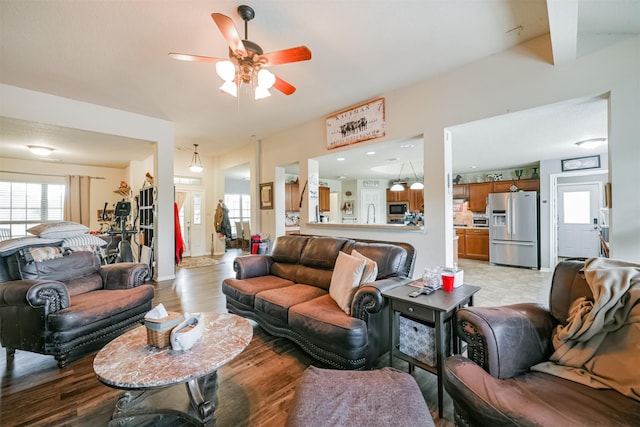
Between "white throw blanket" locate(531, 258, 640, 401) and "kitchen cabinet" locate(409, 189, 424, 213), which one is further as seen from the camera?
"kitchen cabinet" locate(409, 189, 424, 213)

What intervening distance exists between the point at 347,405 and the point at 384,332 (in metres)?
1.09

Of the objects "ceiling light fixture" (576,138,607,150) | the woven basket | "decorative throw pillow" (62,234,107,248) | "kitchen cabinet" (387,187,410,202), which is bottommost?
the woven basket

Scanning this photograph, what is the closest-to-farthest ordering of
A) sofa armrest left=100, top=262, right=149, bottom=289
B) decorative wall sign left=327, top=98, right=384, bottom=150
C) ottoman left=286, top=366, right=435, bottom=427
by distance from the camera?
1. ottoman left=286, top=366, right=435, bottom=427
2. sofa armrest left=100, top=262, right=149, bottom=289
3. decorative wall sign left=327, top=98, right=384, bottom=150

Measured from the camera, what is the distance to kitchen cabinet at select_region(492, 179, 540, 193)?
6.06 meters

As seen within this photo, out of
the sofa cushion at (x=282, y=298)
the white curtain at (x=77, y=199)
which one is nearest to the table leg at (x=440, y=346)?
the sofa cushion at (x=282, y=298)

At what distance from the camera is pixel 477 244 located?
6875mm

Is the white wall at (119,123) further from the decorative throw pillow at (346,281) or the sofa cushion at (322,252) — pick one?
the decorative throw pillow at (346,281)

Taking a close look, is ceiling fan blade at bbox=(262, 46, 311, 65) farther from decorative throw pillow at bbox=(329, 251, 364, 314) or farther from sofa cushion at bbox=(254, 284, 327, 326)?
sofa cushion at bbox=(254, 284, 327, 326)

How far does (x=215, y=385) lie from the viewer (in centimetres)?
176

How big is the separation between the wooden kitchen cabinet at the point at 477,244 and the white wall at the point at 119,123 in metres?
7.15

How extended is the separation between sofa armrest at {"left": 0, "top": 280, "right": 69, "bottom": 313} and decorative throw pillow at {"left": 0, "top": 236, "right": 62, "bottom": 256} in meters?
0.29

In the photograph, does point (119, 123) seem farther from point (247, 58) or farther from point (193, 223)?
point (193, 223)

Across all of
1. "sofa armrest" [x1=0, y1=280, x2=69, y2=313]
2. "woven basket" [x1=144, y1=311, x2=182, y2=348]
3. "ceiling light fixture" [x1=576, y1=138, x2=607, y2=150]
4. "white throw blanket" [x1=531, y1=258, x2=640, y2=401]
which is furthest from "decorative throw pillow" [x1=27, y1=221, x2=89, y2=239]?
"ceiling light fixture" [x1=576, y1=138, x2=607, y2=150]

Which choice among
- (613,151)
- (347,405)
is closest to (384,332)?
(347,405)
